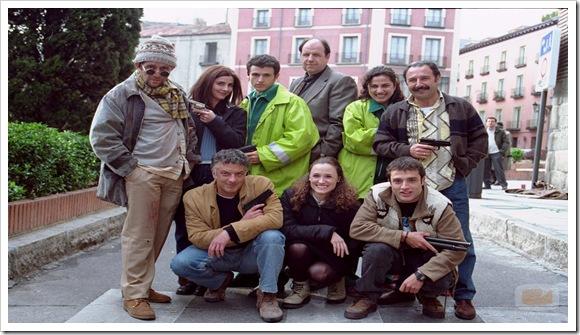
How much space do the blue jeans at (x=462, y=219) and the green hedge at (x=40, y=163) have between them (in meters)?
3.26

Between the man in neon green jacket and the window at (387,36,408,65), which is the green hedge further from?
the window at (387,36,408,65)

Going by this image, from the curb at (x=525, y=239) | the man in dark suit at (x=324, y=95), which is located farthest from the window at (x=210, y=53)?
the man in dark suit at (x=324, y=95)

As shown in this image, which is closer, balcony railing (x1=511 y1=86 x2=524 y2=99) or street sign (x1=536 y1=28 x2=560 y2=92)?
street sign (x1=536 y1=28 x2=560 y2=92)

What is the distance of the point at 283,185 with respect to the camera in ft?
12.2

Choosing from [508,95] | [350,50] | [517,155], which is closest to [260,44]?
[350,50]

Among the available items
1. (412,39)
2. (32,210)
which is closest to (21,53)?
(32,210)

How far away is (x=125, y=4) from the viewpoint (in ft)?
11.1

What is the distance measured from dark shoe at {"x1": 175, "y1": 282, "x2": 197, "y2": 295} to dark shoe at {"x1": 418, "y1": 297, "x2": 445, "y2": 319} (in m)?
1.43

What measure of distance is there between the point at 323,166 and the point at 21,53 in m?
6.30

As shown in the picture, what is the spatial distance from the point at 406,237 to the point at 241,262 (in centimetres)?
96

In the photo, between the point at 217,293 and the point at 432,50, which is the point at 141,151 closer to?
the point at 217,293

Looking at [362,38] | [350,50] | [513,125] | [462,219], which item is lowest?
[462,219]

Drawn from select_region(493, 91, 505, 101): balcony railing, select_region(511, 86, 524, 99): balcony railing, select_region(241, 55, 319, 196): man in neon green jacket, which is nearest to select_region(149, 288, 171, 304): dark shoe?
select_region(241, 55, 319, 196): man in neon green jacket

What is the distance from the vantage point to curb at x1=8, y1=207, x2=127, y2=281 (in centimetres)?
412
